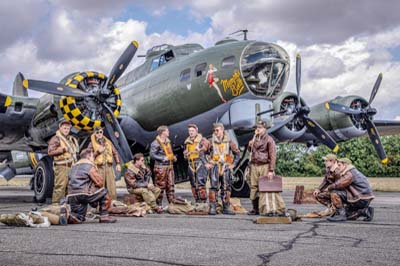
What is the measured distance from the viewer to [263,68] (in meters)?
12.3

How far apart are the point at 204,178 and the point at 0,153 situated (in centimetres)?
1432

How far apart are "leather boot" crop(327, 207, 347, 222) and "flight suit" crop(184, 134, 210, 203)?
2.80 meters

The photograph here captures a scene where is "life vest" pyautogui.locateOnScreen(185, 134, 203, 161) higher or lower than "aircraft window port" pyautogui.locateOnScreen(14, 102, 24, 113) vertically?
lower

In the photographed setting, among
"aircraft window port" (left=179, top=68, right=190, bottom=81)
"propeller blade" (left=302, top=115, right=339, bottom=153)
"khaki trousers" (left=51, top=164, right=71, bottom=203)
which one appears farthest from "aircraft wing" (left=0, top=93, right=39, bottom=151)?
"propeller blade" (left=302, top=115, right=339, bottom=153)

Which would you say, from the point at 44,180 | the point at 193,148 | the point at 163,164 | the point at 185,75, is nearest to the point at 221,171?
the point at 193,148

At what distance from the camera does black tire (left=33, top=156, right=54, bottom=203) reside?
13.5 meters

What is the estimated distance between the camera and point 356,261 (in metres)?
4.59

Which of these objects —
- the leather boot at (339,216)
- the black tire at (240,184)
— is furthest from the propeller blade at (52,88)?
the leather boot at (339,216)

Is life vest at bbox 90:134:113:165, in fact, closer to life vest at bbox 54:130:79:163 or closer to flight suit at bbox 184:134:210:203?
life vest at bbox 54:130:79:163

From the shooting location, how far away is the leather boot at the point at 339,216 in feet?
27.4

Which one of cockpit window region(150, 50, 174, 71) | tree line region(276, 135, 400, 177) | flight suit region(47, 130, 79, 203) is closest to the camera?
flight suit region(47, 130, 79, 203)

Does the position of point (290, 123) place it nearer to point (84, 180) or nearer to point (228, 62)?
point (228, 62)

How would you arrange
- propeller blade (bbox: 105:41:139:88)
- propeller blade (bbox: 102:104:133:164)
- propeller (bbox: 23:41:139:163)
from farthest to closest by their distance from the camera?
propeller blade (bbox: 105:41:139:88) < propeller blade (bbox: 102:104:133:164) < propeller (bbox: 23:41:139:163)

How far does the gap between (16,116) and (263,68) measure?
6674 mm
